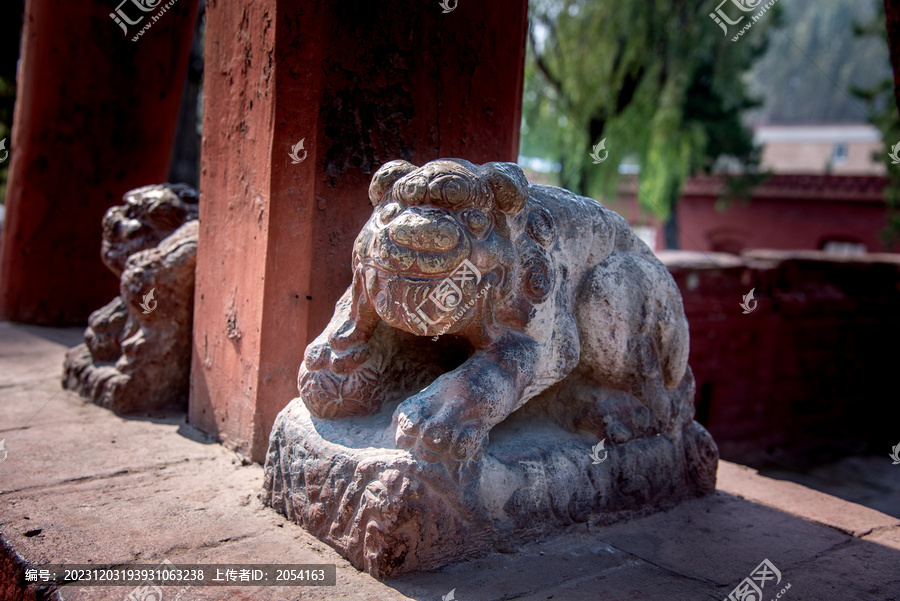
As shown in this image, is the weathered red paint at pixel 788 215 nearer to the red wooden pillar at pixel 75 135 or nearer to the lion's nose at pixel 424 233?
the red wooden pillar at pixel 75 135

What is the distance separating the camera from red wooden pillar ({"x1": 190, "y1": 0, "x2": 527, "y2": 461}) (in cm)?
228

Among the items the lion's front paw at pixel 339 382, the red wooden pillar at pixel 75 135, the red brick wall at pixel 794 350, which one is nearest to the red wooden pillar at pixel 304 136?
the lion's front paw at pixel 339 382

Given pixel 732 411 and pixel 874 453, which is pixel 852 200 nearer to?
pixel 874 453

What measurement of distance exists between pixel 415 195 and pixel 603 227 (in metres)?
0.67

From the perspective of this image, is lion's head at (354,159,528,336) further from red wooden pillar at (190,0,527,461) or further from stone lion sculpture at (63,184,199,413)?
stone lion sculpture at (63,184,199,413)

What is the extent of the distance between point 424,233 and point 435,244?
36 millimetres

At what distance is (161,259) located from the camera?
115 inches

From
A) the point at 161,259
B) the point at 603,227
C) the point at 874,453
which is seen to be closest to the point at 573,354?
the point at 603,227

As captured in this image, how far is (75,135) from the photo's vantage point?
440 cm
